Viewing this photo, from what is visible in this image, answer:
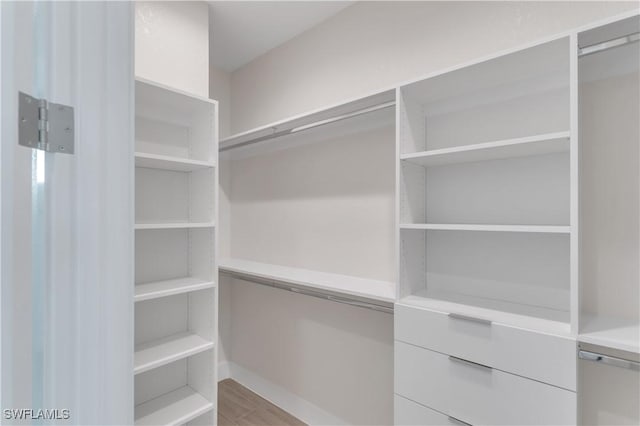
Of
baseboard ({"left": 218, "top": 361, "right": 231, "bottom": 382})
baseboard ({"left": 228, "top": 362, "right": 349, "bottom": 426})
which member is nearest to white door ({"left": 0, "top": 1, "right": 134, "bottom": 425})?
baseboard ({"left": 228, "top": 362, "right": 349, "bottom": 426})

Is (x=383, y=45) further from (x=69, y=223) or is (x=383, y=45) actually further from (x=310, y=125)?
(x=69, y=223)

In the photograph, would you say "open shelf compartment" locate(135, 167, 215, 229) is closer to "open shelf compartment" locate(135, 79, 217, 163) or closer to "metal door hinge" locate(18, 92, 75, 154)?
"open shelf compartment" locate(135, 79, 217, 163)

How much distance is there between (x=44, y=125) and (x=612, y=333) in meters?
1.63

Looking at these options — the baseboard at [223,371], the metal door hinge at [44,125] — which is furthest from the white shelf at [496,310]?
the baseboard at [223,371]

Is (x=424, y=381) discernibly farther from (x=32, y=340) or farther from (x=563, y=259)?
(x=32, y=340)

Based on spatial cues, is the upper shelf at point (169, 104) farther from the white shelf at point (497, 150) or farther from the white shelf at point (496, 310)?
the white shelf at point (496, 310)

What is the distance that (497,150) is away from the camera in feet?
4.07

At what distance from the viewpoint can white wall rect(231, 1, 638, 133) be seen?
4.49 ft

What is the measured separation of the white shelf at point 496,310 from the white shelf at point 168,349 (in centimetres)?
113

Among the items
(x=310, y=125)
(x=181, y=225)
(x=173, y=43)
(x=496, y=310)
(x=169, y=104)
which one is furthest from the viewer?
(x=310, y=125)

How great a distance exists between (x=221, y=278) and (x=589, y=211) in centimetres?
259

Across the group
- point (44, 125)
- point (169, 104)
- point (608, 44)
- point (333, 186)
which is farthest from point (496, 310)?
point (169, 104)

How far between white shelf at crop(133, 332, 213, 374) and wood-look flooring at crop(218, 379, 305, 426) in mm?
813

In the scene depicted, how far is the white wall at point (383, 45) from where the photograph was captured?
1.37 metres
